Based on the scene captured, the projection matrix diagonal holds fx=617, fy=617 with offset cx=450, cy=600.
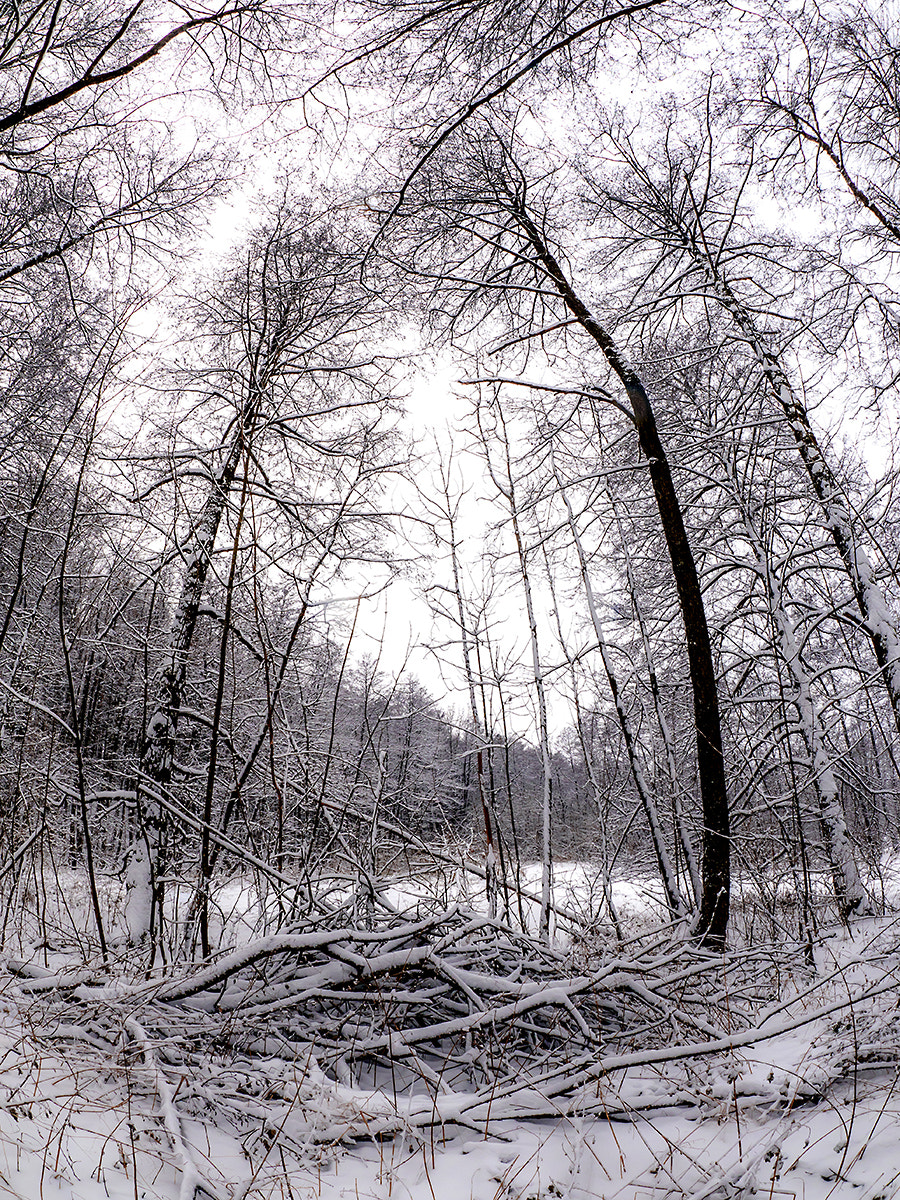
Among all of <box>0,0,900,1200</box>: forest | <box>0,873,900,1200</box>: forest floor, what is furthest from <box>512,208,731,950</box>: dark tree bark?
<box>0,873,900,1200</box>: forest floor

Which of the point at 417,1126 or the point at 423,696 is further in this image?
the point at 423,696

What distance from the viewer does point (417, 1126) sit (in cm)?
208

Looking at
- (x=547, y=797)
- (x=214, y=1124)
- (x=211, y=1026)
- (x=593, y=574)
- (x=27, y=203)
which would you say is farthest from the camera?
(x=593, y=574)

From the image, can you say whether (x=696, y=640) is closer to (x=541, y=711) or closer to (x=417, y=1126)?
(x=541, y=711)

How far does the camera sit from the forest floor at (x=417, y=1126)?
1.81m

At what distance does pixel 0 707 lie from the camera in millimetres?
4746

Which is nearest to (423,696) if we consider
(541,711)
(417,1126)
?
(541,711)

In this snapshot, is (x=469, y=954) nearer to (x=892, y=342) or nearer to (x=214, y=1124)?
(x=214, y=1124)

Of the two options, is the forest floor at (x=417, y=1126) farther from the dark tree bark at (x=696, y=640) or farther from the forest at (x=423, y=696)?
the dark tree bark at (x=696, y=640)

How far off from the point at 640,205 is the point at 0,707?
7943mm

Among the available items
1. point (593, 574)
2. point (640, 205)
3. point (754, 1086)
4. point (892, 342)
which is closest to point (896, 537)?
point (892, 342)

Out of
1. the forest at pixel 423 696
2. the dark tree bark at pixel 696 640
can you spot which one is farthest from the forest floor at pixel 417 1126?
the dark tree bark at pixel 696 640

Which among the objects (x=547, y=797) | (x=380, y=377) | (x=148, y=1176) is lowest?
(x=148, y=1176)

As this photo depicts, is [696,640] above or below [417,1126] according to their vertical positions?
above
